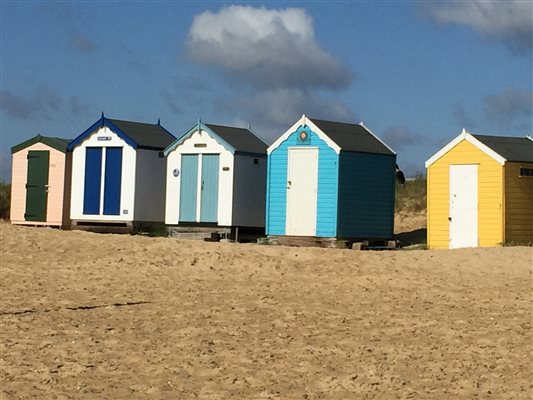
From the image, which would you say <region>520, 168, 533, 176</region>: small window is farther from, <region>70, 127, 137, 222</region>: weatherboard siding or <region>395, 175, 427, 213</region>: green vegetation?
<region>70, 127, 137, 222</region>: weatherboard siding

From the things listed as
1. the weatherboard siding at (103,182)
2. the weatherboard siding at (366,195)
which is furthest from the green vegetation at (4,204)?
the weatherboard siding at (366,195)

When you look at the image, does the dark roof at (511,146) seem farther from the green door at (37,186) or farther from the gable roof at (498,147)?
the green door at (37,186)

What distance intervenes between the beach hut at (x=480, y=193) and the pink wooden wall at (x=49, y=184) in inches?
419

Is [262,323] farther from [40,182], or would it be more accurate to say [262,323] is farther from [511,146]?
[40,182]

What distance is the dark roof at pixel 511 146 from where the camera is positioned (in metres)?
24.3

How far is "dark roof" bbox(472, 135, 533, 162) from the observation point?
79.7ft

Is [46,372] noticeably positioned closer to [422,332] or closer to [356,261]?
[422,332]

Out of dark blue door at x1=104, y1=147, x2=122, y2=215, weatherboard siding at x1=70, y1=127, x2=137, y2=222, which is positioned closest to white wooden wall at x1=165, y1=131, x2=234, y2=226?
weatherboard siding at x1=70, y1=127, x2=137, y2=222

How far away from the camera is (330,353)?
42.5 feet

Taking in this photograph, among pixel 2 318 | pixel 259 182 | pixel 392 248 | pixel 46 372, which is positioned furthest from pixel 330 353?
pixel 259 182

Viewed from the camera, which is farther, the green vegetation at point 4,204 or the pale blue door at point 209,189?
the green vegetation at point 4,204

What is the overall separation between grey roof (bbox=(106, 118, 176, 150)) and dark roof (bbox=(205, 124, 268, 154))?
6.90 ft

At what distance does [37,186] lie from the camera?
99.7 feet

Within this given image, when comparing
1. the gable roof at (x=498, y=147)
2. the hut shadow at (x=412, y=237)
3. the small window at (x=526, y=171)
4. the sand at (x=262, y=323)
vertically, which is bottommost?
the sand at (x=262, y=323)
